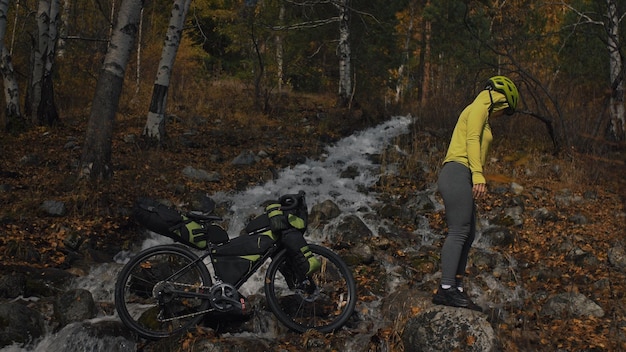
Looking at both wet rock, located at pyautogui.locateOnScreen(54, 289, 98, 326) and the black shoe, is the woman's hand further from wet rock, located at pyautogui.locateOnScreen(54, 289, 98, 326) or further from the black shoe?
wet rock, located at pyautogui.locateOnScreen(54, 289, 98, 326)

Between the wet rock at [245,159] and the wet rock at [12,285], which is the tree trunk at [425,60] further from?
the wet rock at [12,285]

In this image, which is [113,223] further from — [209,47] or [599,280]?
[209,47]

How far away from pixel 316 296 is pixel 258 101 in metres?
13.4

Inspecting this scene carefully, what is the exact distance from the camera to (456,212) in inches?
177

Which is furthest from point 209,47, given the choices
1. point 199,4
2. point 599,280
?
point 599,280

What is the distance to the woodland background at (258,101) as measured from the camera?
7711 millimetres

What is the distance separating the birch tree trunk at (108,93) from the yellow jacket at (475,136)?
616 centimetres

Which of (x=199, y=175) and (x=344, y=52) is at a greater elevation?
(x=344, y=52)

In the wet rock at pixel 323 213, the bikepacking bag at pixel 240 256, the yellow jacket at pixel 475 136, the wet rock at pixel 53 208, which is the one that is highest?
the yellow jacket at pixel 475 136

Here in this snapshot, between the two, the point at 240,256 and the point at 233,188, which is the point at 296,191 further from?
the point at 240,256

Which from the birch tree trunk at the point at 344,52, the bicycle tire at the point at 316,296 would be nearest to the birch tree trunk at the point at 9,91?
the bicycle tire at the point at 316,296

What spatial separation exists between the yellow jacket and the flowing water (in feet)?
8.20

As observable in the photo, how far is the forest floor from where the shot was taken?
18.7 feet

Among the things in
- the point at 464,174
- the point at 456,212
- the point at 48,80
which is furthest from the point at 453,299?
the point at 48,80
